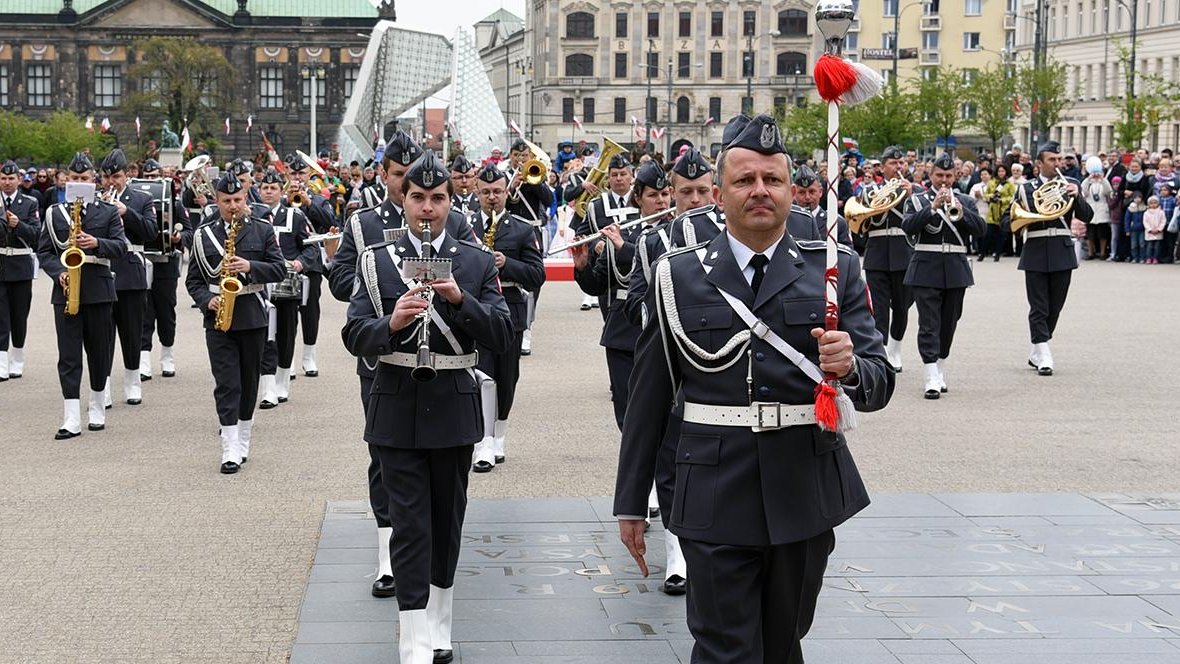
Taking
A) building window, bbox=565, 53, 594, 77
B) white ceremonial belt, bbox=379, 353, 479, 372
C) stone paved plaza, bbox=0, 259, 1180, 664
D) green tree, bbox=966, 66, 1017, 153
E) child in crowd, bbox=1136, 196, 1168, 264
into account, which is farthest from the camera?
building window, bbox=565, 53, 594, 77

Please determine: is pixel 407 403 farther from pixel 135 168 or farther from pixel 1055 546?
pixel 135 168

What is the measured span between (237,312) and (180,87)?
99.5 m

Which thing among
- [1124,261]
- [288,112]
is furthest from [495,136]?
[288,112]

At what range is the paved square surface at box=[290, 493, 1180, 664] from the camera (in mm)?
7031

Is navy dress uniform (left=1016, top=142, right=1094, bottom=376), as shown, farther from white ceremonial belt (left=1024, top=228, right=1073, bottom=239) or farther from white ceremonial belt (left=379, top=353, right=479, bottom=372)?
white ceremonial belt (left=379, top=353, right=479, bottom=372)

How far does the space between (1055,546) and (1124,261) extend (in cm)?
2617

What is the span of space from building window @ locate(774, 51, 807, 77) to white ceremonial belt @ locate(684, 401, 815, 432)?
131 meters

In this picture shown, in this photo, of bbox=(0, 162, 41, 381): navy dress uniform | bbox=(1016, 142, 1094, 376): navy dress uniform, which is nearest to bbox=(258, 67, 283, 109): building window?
bbox=(0, 162, 41, 381): navy dress uniform

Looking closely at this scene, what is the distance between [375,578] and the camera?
818 cm

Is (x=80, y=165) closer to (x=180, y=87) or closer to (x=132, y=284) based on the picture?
(x=132, y=284)

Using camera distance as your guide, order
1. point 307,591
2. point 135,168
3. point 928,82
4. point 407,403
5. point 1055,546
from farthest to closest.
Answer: point 928,82 → point 135,168 → point 1055,546 → point 307,591 → point 407,403

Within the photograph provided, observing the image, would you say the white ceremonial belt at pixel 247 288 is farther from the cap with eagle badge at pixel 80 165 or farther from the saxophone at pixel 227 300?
the cap with eagle badge at pixel 80 165

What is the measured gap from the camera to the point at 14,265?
1614 cm

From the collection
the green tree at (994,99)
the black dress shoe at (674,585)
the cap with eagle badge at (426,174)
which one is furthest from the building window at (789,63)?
the cap with eagle badge at (426,174)
